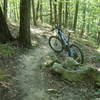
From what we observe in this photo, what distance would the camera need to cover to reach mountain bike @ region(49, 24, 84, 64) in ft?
25.4

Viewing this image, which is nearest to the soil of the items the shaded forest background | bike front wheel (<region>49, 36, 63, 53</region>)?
bike front wheel (<region>49, 36, 63, 53</region>)

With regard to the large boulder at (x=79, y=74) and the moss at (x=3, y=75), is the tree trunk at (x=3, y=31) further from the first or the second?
the large boulder at (x=79, y=74)

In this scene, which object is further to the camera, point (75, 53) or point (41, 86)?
point (75, 53)

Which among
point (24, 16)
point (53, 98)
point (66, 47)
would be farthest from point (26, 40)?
point (53, 98)

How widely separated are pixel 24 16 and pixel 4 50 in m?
1.90

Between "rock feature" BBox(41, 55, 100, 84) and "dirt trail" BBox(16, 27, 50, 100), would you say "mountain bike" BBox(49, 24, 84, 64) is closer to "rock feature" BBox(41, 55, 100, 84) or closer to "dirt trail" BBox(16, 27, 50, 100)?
"dirt trail" BBox(16, 27, 50, 100)

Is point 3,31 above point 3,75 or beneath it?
above

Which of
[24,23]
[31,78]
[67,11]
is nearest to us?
[31,78]

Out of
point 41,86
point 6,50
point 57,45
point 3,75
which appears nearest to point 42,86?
point 41,86

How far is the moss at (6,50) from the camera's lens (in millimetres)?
7134

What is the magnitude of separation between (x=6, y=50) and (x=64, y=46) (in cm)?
271

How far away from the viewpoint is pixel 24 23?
815cm

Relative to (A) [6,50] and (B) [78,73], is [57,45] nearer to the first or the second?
(A) [6,50]

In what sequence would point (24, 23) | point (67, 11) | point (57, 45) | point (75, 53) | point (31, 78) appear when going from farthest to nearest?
point (67, 11)
point (57, 45)
point (24, 23)
point (75, 53)
point (31, 78)
